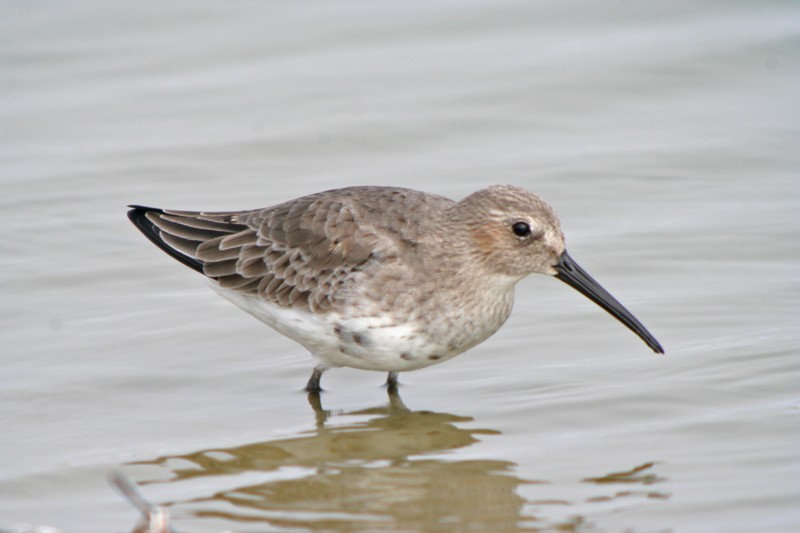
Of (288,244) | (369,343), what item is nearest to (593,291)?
(369,343)

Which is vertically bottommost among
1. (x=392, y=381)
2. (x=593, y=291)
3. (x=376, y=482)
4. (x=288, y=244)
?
(x=376, y=482)

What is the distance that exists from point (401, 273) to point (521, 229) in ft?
2.67

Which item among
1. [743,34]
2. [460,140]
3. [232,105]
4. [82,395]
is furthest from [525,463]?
[743,34]

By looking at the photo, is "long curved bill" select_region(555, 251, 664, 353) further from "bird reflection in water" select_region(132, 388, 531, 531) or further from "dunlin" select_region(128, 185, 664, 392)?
"bird reflection in water" select_region(132, 388, 531, 531)

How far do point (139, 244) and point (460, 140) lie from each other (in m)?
3.40

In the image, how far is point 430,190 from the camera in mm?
11125

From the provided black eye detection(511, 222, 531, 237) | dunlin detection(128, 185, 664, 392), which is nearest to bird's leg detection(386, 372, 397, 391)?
dunlin detection(128, 185, 664, 392)

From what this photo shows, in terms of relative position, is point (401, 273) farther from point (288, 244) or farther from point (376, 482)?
point (376, 482)

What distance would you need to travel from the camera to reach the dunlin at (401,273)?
25.7 feet

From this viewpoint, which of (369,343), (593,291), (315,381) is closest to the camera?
(369,343)

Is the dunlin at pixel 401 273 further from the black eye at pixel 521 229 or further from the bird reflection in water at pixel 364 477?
the bird reflection in water at pixel 364 477

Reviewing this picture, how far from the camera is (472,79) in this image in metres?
13.4

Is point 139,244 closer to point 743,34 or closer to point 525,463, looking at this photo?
point 525,463

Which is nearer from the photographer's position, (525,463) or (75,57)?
(525,463)
